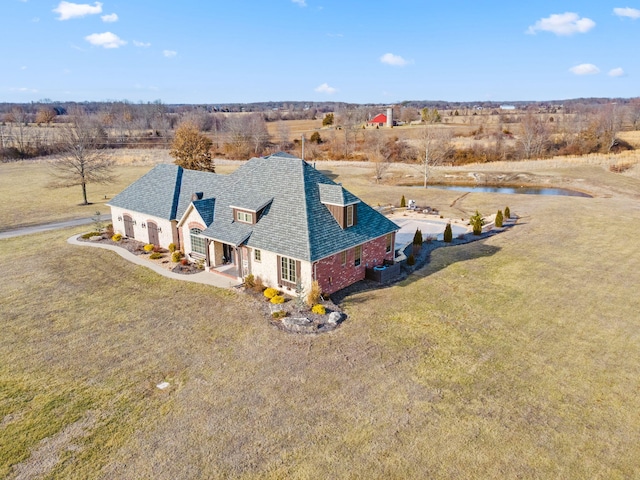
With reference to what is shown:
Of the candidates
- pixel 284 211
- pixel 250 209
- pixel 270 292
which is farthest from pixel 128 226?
pixel 270 292

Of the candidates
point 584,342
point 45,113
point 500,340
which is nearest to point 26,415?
point 500,340

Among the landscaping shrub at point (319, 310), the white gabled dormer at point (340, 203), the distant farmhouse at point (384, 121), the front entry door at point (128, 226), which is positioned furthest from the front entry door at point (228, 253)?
the distant farmhouse at point (384, 121)

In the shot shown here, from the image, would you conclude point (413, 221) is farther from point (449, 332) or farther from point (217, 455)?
point (217, 455)

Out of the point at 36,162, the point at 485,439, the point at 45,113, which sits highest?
the point at 45,113

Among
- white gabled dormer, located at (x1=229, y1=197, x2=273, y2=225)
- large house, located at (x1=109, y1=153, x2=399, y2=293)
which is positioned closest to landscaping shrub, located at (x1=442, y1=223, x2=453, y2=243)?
large house, located at (x1=109, y1=153, x2=399, y2=293)

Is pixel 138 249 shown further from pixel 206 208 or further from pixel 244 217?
pixel 244 217

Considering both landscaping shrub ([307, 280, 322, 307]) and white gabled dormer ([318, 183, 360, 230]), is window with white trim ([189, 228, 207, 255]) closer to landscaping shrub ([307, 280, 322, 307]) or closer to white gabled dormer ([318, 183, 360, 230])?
white gabled dormer ([318, 183, 360, 230])
